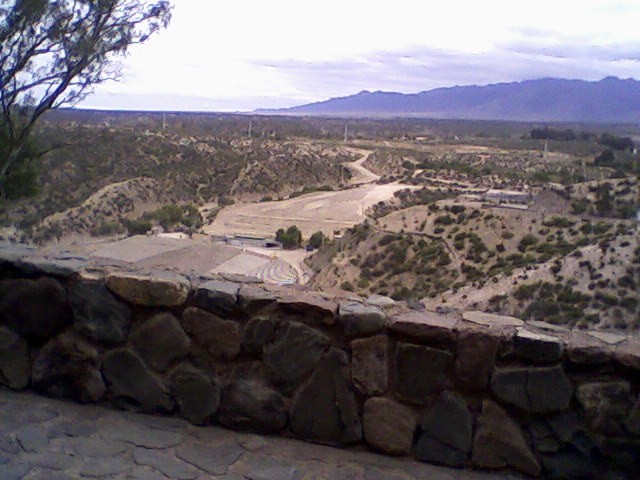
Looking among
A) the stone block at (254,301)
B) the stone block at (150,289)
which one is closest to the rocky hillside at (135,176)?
the stone block at (150,289)

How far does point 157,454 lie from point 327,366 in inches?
39.0

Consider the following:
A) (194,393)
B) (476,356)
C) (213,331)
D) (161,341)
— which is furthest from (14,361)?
(476,356)

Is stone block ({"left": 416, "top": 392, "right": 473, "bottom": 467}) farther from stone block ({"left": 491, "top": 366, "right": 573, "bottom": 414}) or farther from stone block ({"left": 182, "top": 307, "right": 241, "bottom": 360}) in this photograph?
stone block ({"left": 182, "top": 307, "right": 241, "bottom": 360})

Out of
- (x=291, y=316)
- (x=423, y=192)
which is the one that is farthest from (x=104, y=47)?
(x=423, y=192)

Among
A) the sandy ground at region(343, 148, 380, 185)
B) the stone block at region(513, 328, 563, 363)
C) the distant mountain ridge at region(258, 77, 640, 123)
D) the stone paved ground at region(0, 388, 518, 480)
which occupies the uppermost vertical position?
the distant mountain ridge at region(258, 77, 640, 123)

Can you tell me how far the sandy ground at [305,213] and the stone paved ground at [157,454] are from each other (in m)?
24.0

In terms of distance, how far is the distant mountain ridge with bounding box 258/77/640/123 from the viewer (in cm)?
10506

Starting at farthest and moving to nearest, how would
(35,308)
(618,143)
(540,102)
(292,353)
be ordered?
(540,102), (618,143), (35,308), (292,353)

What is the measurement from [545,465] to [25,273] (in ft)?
10.4

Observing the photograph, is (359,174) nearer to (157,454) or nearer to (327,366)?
(327,366)

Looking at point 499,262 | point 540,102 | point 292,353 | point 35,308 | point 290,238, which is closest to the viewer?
point 292,353

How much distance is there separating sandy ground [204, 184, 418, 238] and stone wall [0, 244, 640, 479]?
77.6ft

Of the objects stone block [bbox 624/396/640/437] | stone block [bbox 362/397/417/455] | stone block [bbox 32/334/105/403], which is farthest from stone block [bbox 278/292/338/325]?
stone block [bbox 624/396/640/437]

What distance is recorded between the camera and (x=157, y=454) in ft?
11.4
